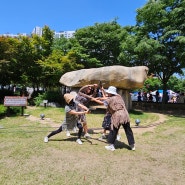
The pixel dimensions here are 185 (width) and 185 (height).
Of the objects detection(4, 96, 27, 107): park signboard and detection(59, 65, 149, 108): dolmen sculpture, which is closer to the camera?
detection(4, 96, 27, 107): park signboard

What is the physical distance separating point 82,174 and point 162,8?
1505 centimetres

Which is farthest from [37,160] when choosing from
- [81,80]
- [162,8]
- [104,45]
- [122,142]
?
[104,45]

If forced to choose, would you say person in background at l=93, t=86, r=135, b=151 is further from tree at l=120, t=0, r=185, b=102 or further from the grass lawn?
tree at l=120, t=0, r=185, b=102

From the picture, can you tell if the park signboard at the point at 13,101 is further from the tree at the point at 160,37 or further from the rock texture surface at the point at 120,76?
the tree at the point at 160,37

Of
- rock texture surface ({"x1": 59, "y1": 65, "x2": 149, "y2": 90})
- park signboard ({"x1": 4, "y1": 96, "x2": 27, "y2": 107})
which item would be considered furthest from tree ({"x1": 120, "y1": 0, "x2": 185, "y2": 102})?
park signboard ({"x1": 4, "y1": 96, "x2": 27, "y2": 107})

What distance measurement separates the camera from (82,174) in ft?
15.5

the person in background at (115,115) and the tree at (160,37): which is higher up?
the tree at (160,37)

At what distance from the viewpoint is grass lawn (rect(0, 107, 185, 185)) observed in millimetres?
4527

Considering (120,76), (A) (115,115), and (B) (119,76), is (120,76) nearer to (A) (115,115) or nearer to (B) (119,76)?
(B) (119,76)

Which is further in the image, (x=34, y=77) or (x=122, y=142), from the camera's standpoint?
(x=34, y=77)

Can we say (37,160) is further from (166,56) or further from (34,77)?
(34,77)

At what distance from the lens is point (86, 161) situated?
551 cm

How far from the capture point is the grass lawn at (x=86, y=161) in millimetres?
4527

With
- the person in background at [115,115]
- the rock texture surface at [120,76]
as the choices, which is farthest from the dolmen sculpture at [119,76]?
the person in background at [115,115]
